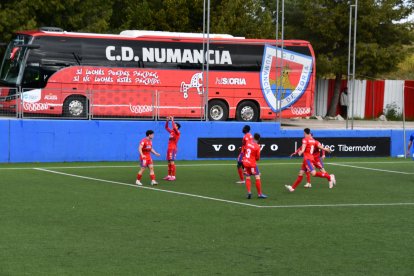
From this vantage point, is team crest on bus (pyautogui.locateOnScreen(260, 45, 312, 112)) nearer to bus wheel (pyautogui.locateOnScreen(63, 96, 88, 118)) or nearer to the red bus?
the red bus

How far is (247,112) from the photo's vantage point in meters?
38.3

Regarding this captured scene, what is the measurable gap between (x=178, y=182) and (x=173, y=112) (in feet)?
33.2

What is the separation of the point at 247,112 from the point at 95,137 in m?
9.91

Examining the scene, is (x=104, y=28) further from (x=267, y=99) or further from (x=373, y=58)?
(x=373, y=58)

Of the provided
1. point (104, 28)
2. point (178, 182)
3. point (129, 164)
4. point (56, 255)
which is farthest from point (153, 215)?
point (104, 28)

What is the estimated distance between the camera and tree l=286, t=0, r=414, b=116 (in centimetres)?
4625

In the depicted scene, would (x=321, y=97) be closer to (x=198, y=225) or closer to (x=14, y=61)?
(x=14, y=61)

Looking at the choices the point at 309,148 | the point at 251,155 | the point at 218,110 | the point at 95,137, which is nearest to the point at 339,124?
the point at 218,110

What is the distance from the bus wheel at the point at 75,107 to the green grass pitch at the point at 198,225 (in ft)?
21.5

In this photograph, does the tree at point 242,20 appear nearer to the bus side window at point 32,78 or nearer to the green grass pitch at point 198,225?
the bus side window at point 32,78

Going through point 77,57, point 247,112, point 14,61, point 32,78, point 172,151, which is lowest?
point 172,151

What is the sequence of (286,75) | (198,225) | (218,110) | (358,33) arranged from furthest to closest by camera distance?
(358,33) < (286,75) < (218,110) < (198,225)

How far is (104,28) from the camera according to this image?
42094 millimetres

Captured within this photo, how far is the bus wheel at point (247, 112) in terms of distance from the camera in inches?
1505
